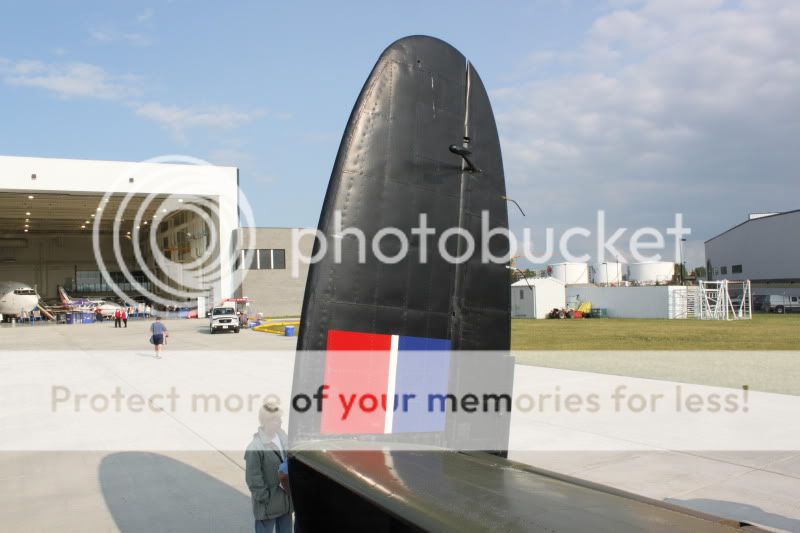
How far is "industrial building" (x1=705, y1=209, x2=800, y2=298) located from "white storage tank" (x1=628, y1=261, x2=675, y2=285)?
9673 mm

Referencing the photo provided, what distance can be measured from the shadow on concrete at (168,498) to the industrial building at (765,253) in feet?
173

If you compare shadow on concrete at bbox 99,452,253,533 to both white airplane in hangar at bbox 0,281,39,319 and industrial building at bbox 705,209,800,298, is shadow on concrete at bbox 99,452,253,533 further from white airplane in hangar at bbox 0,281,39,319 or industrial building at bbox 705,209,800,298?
industrial building at bbox 705,209,800,298

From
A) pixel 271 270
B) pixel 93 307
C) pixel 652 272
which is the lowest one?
pixel 93 307

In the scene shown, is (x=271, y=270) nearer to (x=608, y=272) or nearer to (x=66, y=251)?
(x=66, y=251)

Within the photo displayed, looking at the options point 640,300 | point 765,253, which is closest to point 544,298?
point 640,300

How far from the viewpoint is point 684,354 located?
16.1 meters

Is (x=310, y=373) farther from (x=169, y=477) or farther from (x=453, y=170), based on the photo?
(x=169, y=477)

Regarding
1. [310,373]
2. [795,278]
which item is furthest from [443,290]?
[795,278]

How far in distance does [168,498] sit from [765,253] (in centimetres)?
6163

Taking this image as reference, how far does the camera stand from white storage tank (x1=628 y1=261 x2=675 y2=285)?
73.0 metres

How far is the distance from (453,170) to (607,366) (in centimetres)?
1221

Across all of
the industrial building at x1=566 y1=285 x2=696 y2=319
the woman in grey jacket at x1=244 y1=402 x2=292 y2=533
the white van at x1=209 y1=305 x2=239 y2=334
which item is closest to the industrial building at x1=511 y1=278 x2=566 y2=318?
the industrial building at x1=566 y1=285 x2=696 y2=319

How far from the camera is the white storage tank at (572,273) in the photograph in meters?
69.6

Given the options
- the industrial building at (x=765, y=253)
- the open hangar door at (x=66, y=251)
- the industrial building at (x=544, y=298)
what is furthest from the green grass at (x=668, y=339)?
the open hangar door at (x=66, y=251)
